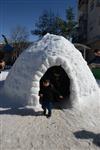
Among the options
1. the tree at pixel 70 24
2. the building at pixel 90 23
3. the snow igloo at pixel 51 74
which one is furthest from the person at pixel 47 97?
the tree at pixel 70 24

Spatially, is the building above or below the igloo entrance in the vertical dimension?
below

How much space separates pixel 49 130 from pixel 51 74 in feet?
8.21

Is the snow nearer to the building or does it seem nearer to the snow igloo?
the snow igloo

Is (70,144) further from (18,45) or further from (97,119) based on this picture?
(18,45)

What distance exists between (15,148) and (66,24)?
2899cm

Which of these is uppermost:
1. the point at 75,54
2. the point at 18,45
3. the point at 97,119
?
the point at 75,54

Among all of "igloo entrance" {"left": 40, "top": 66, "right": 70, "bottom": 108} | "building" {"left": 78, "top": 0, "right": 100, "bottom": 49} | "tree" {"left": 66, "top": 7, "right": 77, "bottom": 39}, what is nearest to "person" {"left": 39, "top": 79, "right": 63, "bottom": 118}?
"igloo entrance" {"left": 40, "top": 66, "right": 70, "bottom": 108}

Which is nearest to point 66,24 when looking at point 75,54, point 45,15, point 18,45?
point 45,15

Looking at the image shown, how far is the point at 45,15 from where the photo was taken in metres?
37.0

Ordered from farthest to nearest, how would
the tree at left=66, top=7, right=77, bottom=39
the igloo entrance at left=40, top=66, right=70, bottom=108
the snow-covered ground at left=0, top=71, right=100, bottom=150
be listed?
1. the tree at left=66, top=7, right=77, bottom=39
2. the igloo entrance at left=40, top=66, right=70, bottom=108
3. the snow-covered ground at left=0, top=71, right=100, bottom=150

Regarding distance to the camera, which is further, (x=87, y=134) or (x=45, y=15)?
(x=45, y=15)

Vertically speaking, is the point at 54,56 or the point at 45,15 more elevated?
the point at 54,56

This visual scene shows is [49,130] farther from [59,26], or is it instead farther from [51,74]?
[59,26]

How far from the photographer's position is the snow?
618 cm
